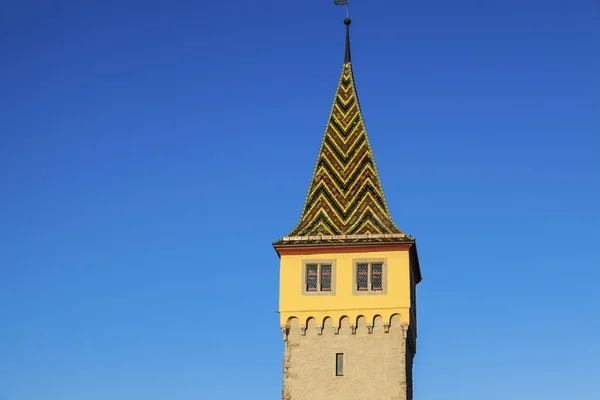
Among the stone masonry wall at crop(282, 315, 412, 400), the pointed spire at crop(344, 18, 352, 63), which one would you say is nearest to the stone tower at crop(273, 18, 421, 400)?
the stone masonry wall at crop(282, 315, 412, 400)

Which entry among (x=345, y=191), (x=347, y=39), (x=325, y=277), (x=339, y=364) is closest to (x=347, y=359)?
(x=339, y=364)

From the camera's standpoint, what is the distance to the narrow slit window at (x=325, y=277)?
1284 inches

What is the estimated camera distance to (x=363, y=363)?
102ft

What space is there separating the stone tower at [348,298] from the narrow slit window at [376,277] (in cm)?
3

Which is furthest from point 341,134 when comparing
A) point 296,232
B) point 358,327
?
point 358,327

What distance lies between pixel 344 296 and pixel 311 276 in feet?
4.33

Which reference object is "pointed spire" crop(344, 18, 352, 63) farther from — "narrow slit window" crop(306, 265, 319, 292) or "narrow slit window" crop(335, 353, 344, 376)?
"narrow slit window" crop(335, 353, 344, 376)

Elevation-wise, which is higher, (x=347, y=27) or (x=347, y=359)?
(x=347, y=27)

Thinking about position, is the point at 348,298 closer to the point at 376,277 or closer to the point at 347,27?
the point at 376,277

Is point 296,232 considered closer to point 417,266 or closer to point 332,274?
point 332,274

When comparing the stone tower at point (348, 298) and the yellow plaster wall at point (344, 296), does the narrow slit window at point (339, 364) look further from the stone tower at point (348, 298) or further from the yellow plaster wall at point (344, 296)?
the yellow plaster wall at point (344, 296)

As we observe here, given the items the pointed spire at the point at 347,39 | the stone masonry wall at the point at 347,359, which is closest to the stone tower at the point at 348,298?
the stone masonry wall at the point at 347,359

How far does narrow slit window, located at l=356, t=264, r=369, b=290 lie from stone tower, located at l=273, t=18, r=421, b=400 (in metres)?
0.03

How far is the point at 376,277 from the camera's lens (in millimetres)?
32500
